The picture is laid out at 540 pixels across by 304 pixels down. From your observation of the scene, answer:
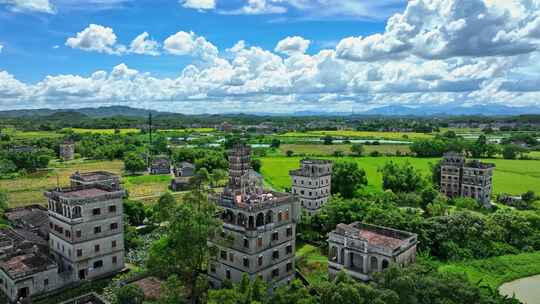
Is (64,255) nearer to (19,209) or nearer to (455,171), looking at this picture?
(19,209)

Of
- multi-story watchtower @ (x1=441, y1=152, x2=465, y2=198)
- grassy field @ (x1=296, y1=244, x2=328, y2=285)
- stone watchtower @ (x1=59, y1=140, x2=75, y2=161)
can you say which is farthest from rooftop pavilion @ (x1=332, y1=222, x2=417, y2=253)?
stone watchtower @ (x1=59, y1=140, x2=75, y2=161)

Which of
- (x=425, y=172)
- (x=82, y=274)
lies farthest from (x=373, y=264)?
(x=425, y=172)

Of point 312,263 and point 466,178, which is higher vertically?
point 466,178

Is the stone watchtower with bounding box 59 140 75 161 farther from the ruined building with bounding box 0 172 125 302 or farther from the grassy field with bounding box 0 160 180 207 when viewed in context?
the ruined building with bounding box 0 172 125 302

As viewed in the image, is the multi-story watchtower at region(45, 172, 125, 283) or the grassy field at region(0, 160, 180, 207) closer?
the multi-story watchtower at region(45, 172, 125, 283)

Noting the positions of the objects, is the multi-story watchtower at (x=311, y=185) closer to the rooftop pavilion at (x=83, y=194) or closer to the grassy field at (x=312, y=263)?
the grassy field at (x=312, y=263)

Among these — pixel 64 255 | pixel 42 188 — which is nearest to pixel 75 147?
pixel 42 188

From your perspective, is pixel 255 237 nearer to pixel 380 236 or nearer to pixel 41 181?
pixel 380 236
